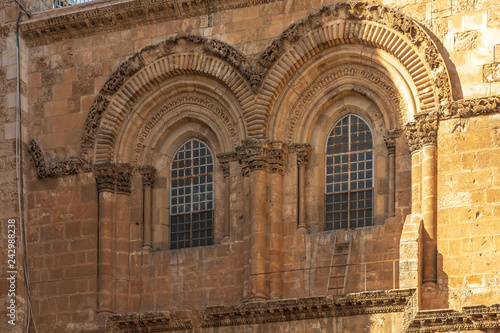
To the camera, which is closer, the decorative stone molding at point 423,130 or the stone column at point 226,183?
the decorative stone molding at point 423,130

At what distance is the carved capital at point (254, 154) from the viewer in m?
35.8

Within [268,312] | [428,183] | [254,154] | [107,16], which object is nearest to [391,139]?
[428,183]

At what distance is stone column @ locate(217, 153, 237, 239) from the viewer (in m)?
36.3

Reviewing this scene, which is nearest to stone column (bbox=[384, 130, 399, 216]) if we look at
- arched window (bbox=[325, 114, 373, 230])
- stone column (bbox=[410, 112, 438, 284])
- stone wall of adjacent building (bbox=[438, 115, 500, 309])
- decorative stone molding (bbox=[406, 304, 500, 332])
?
arched window (bbox=[325, 114, 373, 230])

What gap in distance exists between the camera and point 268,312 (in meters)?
34.2

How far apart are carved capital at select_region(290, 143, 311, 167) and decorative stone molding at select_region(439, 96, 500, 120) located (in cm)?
342

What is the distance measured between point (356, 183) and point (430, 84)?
113 inches

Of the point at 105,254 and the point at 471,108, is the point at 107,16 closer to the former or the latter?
the point at 105,254

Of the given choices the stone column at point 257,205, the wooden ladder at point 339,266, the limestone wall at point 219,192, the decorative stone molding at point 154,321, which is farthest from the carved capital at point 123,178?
the wooden ladder at point 339,266

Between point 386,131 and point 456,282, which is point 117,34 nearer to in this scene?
point 386,131

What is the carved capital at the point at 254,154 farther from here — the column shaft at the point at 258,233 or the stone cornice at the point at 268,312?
the stone cornice at the point at 268,312

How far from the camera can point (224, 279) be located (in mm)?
35812

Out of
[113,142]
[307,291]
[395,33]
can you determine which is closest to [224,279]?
[307,291]

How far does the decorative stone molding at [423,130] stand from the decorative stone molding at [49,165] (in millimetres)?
8328
